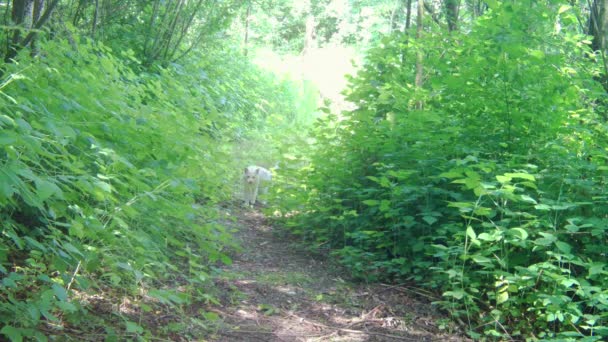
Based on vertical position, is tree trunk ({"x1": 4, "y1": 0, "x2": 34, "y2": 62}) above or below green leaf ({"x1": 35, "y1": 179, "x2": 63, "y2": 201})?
above

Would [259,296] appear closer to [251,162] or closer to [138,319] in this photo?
[138,319]

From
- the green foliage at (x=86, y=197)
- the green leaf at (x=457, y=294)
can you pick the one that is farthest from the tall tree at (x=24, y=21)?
the green leaf at (x=457, y=294)

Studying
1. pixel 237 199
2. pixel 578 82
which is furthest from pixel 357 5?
pixel 578 82

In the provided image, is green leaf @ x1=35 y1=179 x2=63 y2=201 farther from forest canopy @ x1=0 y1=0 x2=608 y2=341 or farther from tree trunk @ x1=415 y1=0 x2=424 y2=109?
tree trunk @ x1=415 y1=0 x2=424 y2=109

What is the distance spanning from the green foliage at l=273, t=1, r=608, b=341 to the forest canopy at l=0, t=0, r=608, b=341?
0.07ft

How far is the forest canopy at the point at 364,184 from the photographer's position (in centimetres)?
268

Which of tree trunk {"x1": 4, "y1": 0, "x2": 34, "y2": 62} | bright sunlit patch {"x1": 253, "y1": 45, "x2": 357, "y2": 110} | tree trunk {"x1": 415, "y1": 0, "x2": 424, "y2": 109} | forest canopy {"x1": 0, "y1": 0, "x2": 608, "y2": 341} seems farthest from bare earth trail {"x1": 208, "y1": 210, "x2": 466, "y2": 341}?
bright sunlit patch {"x1": 253, "y1": 45, "x2": 357, "y2": 110}

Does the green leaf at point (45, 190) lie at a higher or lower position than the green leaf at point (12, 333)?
higher

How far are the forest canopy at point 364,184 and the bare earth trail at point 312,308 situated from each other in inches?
7.0

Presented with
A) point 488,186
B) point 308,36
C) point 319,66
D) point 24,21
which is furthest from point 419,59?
point 308,36

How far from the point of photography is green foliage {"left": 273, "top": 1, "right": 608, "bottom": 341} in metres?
3.73

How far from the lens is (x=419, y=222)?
4945mm

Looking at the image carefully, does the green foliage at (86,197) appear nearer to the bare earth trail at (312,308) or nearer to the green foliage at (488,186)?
the bare earth trail at (312,308)

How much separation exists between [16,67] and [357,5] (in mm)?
22880
